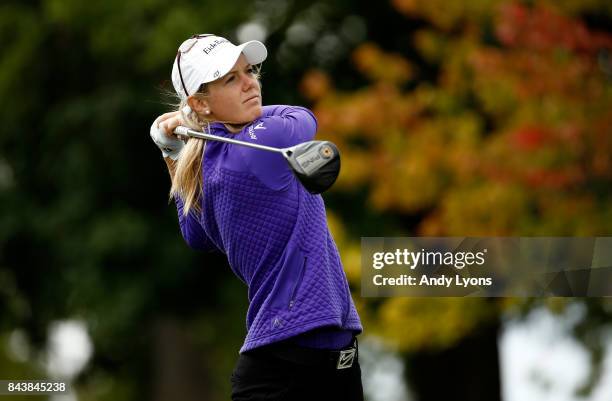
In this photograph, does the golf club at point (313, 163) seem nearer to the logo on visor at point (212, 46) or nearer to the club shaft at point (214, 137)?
the club shaft at point (214, 137)

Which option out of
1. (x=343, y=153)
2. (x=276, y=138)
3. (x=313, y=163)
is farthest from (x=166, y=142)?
(x=343, y=153)

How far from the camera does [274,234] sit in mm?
4230

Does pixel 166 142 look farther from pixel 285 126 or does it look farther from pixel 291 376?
pixel 291 376

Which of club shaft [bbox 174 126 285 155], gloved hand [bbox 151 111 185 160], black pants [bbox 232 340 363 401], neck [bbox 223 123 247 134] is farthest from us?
gloved hand [bbox 151 111 185 160]

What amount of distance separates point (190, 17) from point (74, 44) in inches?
122

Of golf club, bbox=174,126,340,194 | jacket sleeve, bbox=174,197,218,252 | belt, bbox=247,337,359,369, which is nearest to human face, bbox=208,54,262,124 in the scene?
golf club, bbox=174,126,340,194

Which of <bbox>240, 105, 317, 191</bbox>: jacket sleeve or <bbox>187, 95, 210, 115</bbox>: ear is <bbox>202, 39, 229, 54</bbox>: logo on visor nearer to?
<bbox>187, 95, 210, 115</bbox>: ear

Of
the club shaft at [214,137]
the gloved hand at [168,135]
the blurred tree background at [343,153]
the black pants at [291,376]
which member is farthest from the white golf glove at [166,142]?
the blurred tree background at [343,153]

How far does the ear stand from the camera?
442 cm

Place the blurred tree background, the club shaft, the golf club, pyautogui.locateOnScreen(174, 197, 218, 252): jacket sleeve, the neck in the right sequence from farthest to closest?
the blurred tree background < pyautogui.locateOnScreen(174, 197, 218, 252): jacket sleeve < the neck < the club shaft < the golf club

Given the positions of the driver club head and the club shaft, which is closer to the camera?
the driver club head

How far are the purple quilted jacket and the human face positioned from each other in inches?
2.0

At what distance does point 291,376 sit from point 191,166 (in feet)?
2.56

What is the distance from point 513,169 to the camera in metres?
11.4
